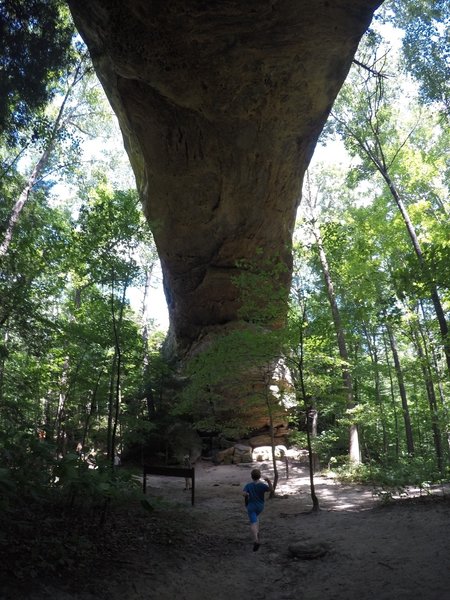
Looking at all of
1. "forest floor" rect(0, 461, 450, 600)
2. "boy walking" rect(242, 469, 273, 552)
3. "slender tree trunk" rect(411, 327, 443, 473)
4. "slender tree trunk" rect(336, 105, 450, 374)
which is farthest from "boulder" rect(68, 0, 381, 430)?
"slender tree trunk" rect(411, 327, 443, 473)

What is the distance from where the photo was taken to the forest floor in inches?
156

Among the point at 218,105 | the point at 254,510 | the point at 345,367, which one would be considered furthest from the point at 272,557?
the point at 218,105

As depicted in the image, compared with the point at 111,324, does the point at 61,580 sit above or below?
below

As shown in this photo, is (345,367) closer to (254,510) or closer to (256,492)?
(256,492)

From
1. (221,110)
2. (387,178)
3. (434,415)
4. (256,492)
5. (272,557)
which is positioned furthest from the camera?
(387,178)

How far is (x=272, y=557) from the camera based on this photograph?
17.7 ft

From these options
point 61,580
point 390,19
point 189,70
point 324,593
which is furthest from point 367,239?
point 61,580

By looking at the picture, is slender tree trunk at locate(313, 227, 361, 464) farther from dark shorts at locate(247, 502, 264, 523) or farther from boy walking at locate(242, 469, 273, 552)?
dark shorts at locate(247, 502, 264, 523)

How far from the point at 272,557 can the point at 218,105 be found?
408 inches

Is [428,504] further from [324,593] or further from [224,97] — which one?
[224,97]

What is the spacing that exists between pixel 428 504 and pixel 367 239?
35.0 feet

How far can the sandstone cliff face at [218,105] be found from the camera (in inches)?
343

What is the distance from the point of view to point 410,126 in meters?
17.1

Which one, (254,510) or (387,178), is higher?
(387,178)
